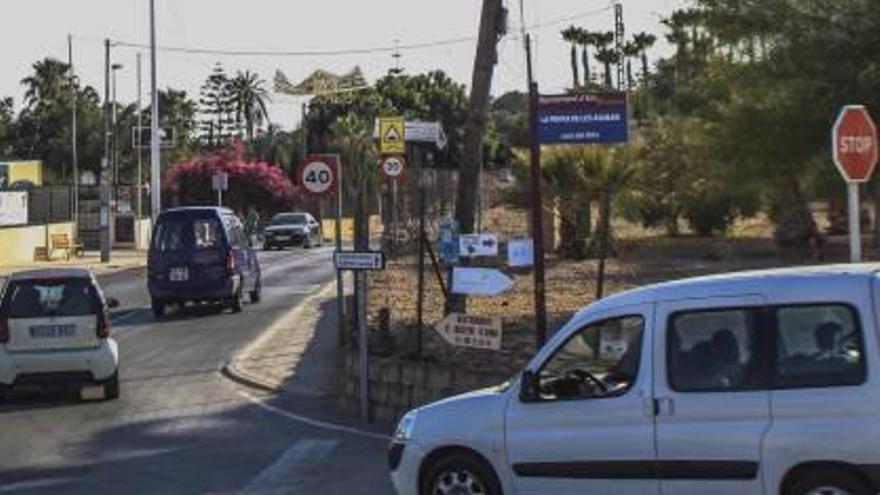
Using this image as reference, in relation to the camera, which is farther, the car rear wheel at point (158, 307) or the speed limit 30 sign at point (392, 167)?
the car rear wheel at point (158, 307)

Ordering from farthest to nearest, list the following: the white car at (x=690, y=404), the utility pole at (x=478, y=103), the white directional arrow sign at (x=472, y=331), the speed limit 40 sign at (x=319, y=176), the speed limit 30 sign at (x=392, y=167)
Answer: the speed limit 30 sign at (x=392, y=167) → the speed limit 40 sign at (x=319, y=176) → the utility pole at (x=478, y=103) → the white directional arrow sign at (x=472, y=331) → the white car at (x=690, y=404)

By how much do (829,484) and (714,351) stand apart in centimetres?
102

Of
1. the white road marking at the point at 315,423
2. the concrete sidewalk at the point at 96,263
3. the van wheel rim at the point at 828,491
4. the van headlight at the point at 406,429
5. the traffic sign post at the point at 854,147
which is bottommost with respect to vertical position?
the white road marking at the point at 315,423

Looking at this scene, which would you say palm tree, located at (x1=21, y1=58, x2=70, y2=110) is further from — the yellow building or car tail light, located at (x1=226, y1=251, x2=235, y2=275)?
car tail light, located at (x1=226, y1=251, x2=235, y2=275)

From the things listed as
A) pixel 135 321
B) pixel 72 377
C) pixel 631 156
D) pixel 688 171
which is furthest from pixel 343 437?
pixel 688 171

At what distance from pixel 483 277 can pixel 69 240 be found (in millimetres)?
47123

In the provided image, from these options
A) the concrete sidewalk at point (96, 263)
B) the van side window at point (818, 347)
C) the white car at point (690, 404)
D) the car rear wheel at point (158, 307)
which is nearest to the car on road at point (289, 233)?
the concrete sidewalk at point (96, 263)

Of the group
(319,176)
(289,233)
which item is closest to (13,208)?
(289,233)

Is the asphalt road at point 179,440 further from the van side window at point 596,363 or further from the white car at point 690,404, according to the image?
the van side window at point 596,363

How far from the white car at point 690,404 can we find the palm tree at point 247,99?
14466 cm

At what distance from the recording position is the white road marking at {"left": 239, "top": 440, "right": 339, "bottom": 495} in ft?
38.5

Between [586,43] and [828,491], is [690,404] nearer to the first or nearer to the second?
[828,491]

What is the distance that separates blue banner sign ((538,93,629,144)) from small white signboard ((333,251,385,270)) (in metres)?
2.27

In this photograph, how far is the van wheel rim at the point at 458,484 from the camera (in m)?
9.38
